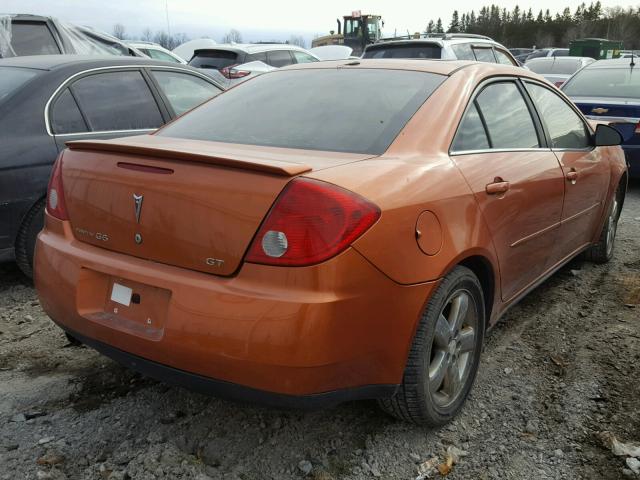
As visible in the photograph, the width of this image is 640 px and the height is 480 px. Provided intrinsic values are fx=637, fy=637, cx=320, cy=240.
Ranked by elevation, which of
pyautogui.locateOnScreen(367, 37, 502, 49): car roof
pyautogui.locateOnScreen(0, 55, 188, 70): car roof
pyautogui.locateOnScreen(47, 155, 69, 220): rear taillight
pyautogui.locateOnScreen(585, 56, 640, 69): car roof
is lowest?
pyautogui.locateOnScreen(47, 155, 69, 220): rear taillight

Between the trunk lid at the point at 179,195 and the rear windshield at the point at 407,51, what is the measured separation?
7.43 m

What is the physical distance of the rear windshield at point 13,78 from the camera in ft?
14.0

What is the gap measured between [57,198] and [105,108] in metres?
2.22

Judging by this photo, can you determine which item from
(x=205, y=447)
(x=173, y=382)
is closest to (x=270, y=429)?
(x=205, y=447)

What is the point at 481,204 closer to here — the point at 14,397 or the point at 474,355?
the point at 474,355

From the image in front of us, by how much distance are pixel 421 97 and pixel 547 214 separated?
41.1 inches

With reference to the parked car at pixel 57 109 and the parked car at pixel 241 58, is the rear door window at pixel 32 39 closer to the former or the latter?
the parked car at pixel 57 109

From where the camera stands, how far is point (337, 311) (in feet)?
6.59

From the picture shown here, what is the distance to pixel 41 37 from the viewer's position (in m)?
7.64

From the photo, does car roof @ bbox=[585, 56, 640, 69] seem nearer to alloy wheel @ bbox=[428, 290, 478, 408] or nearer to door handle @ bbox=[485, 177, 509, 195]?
door handle @ bbox=[485, 177, 509, 195]

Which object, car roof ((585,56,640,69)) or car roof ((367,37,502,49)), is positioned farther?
car roof ((367,37,502,49))

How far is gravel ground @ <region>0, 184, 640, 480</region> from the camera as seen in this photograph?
2.38 meters

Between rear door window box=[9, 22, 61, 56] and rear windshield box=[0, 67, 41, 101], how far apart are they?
3.19 m

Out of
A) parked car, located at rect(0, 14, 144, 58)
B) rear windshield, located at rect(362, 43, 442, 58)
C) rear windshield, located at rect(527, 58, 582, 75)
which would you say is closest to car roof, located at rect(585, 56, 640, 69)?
rear windshield, located at rect(362, 43, 442, 58)
